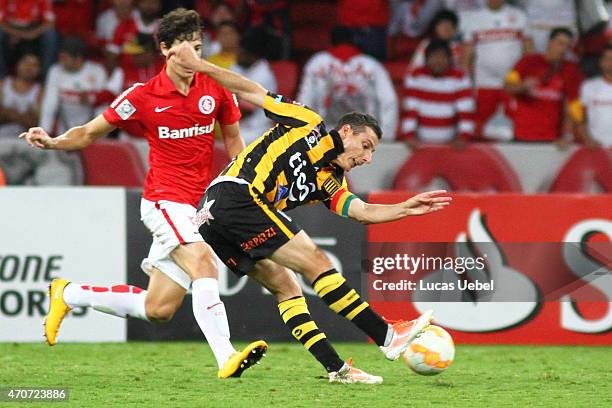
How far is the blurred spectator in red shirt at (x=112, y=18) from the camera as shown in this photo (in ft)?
43.5

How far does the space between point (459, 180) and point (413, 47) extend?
2738 mm

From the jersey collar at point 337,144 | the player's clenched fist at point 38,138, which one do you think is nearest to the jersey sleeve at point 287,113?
the jersey collar at point 337,144

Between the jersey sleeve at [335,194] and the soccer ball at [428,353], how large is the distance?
86cm

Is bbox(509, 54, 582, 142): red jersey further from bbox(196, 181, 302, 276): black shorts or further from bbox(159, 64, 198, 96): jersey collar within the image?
bbox(196, 181, 302, 276): black shorts

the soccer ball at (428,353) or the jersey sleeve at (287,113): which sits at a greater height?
the jersey sleeve at (287,113)

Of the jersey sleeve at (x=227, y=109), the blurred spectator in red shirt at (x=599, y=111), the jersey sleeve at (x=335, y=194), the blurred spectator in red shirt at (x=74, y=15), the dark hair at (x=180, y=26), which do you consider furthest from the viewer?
the blurred spectator in red shirt at (x=74, y=15)

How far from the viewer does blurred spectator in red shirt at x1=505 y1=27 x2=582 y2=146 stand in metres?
12.3

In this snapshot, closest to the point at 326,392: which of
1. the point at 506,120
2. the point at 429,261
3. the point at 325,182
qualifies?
the point at 325,182

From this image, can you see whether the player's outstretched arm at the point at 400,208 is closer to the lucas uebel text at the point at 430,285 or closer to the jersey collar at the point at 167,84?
the jersey collar at the point at 167,84

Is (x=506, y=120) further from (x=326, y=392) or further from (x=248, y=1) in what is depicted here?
(x=326, y=392)

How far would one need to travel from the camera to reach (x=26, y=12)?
521 inches

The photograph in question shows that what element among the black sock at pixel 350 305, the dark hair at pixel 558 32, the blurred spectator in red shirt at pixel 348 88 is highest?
the dark hair at pixel 558 32

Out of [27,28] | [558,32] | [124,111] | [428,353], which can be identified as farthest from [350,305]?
[27,28]

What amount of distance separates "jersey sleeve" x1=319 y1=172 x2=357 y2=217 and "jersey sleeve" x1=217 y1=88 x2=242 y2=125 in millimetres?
890
